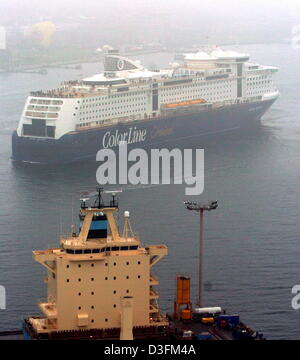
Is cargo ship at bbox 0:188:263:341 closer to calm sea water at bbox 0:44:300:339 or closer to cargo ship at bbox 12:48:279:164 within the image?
calm sea water at bbox 0:44:300:339

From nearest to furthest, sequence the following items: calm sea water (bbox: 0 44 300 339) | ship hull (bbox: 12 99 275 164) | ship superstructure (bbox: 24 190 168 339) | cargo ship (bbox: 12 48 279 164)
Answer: ship superstructure (bbox: 24 190 168 339) < calm sea water (bbox: 0 44 300 339) < ship hull (bbox: 12 99 275 164) < cargo ship (bbox: 12 48 279 164)

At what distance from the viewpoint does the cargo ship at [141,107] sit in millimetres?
43531

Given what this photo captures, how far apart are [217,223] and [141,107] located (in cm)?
1905

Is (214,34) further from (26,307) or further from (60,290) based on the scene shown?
(60,290)

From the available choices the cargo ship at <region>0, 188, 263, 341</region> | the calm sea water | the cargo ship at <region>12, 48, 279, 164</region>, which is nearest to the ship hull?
the cargo ship at <region>12, 48, 279, 164</region>

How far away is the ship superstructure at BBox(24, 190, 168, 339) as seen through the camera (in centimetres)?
1714

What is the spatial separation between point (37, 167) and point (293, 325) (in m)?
20.8

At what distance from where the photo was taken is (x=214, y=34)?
196 feet

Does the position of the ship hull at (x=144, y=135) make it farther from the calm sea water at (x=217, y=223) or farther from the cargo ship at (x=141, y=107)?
the calm sea water at (x=217, y=223)

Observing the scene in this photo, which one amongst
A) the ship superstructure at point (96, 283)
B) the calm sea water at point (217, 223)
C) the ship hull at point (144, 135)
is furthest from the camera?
the ship hull at point (144, 135)

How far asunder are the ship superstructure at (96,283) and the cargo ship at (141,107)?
24.6m

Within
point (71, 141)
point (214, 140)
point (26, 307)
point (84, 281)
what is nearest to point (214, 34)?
point (214, 140)

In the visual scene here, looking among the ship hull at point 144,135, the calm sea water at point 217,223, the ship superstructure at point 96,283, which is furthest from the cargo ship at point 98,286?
the ship hull at point 144,135

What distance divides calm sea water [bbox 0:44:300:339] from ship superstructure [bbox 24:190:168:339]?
3.62m
